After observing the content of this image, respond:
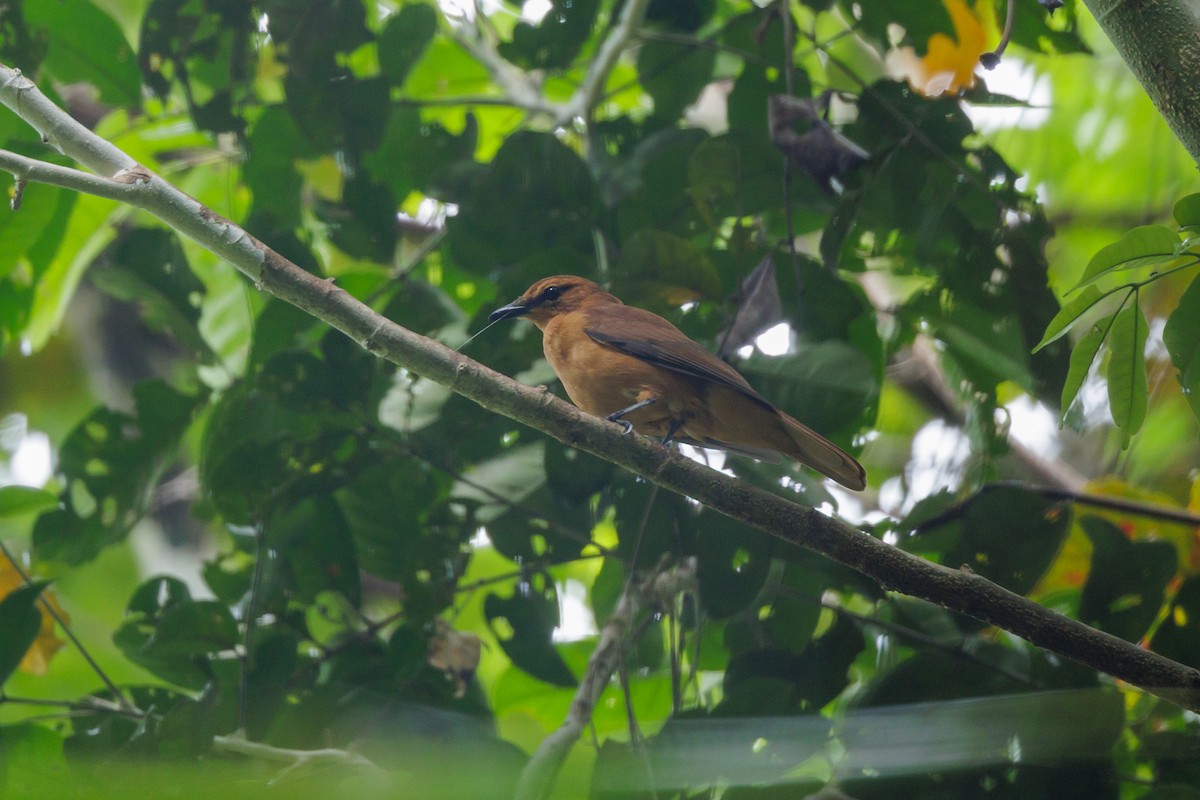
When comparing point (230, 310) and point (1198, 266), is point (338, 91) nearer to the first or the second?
point (230, 310)

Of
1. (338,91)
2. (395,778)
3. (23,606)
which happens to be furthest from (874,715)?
(338,91)

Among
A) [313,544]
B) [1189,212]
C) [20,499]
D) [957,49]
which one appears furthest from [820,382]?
[20,499]

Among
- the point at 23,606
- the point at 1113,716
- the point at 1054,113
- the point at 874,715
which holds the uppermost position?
the point at 1054,113

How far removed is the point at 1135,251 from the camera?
1.78 m

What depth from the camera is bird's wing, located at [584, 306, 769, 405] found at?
2.64 metres

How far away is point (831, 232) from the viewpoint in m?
2.94

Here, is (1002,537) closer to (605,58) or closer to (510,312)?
(510,312)

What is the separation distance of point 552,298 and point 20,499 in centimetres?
200

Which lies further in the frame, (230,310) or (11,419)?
(11,419)

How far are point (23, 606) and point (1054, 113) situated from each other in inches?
204

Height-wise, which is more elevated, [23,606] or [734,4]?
[734,4]

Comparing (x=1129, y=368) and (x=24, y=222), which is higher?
(x=1129, y=368)

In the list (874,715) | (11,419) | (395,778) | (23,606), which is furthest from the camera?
(11,419)

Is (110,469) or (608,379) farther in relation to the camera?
(110,469)
